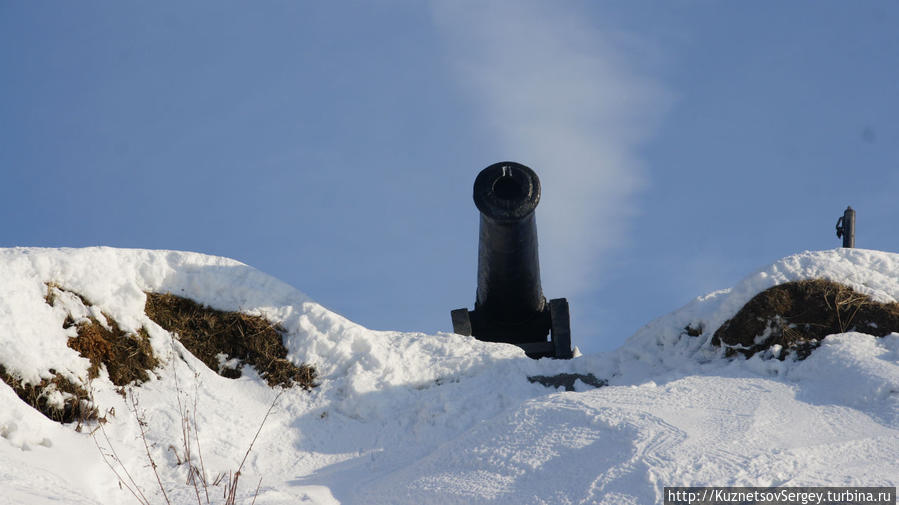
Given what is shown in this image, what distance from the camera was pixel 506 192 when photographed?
35.6 ft

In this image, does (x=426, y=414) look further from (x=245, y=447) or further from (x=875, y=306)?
(x=875, y=306)

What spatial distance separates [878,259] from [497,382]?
15.7ft

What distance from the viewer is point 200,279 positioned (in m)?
10.5

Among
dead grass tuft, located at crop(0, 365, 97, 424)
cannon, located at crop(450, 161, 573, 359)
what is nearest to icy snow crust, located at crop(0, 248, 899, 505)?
dead grass tuft, located at crop(0, 365, 97, 424)

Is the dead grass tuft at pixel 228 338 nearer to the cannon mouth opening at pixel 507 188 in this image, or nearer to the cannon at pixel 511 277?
the cannon at pixel 511 277

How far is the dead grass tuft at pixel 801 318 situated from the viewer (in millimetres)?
9391

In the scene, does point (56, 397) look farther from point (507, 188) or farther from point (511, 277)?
point (511, 277)

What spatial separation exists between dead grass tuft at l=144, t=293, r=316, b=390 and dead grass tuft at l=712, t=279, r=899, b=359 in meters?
4.78

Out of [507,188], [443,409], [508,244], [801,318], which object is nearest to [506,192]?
[507,188]

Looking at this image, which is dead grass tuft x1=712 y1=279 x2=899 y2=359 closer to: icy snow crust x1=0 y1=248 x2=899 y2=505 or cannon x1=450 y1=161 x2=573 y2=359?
icy snow crust x1=0 y1=248 x2=899 y2=505

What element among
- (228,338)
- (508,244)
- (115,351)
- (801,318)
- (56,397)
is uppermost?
(508,244)

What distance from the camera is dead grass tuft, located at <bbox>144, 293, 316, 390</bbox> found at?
982cm

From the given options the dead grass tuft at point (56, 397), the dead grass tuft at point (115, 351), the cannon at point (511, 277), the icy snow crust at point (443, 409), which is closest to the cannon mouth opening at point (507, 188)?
the cannon at point (511, 277)

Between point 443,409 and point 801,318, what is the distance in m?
4.00
